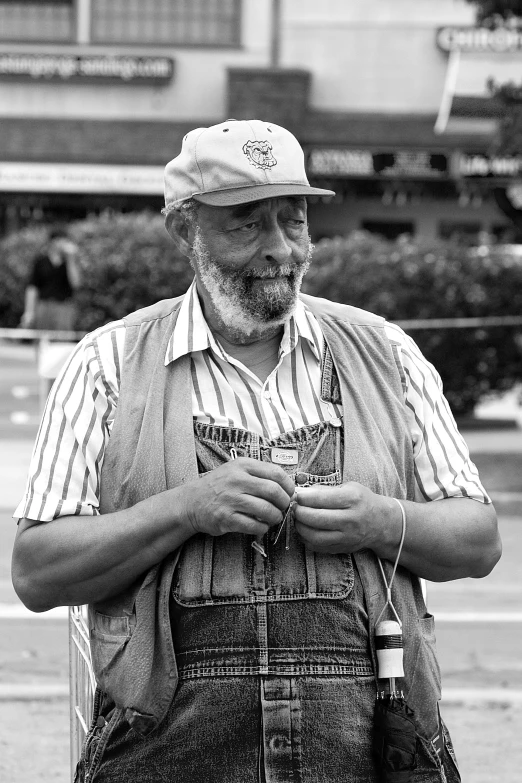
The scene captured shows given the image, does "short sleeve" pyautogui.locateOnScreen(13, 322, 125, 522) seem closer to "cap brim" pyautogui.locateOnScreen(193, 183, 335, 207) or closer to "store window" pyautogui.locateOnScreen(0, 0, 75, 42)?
"cap brim" pyautogui.locateOnScreen(193, 183, 335, 207)

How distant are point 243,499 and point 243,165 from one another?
2.27 ft

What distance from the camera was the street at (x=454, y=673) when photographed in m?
5.00

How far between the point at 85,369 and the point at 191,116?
24219mm

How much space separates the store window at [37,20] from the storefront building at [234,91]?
0.09ft

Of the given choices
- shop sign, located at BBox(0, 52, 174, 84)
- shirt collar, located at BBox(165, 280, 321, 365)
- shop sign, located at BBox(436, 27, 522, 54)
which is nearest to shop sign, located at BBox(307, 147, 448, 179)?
shop sign, located at BBox(436, 27, 522, 54)

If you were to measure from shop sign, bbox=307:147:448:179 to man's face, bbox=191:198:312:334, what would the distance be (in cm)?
Answer: 2297

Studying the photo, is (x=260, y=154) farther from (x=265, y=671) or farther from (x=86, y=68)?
(x=86, y=68)

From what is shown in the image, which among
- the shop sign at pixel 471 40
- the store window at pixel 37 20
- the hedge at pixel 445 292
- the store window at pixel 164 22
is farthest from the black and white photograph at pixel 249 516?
the store window at pixel 37 20

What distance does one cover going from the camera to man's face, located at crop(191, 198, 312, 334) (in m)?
2.70

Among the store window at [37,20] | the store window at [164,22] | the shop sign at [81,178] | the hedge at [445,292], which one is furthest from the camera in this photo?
the store window at [37,20]

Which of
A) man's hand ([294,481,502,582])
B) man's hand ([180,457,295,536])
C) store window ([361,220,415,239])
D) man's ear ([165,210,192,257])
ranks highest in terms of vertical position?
man's ear ([165,210,192,257])

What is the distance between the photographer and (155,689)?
2.48m

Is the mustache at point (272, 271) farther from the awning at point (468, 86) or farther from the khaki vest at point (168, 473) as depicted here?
the awning at point (468, 86)

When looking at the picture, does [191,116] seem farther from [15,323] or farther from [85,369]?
[85,369]
